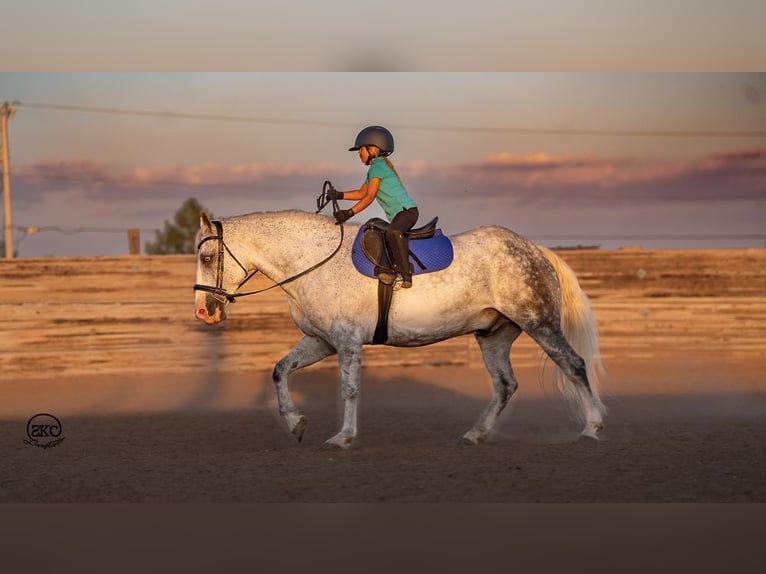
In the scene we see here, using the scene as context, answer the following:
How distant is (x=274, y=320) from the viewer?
15938 mm

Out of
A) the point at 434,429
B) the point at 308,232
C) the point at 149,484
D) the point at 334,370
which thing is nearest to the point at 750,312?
the point at 334,370

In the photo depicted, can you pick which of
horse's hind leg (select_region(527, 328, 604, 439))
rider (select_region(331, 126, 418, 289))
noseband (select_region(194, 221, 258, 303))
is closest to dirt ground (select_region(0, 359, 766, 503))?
horse's hind leg (select_region(527, 328, 604, 439))

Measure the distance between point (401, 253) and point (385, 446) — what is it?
1704 millimetres

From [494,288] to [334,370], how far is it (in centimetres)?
715

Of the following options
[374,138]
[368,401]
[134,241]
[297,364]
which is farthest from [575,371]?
[134,241]

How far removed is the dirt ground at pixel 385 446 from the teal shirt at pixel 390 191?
2016 mm

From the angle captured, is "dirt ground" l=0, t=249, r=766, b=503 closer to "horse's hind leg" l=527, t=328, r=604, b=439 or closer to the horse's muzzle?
"horse's hind leg" l=527, t=328, r=604, b=439

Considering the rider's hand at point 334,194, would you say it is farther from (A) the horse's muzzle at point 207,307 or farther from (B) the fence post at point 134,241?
(B) the fence post at point 134,241

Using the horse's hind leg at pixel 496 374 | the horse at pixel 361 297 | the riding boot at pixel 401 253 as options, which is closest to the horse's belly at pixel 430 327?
the horse at pixel 361 297

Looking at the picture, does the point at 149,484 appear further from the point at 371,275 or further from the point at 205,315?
the point at 371,275

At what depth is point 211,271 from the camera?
8148 millimetres

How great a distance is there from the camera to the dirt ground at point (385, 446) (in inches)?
264

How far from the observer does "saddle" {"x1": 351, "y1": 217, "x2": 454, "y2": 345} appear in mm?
8109

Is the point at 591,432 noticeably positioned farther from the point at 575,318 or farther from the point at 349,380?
the point at 349,380
